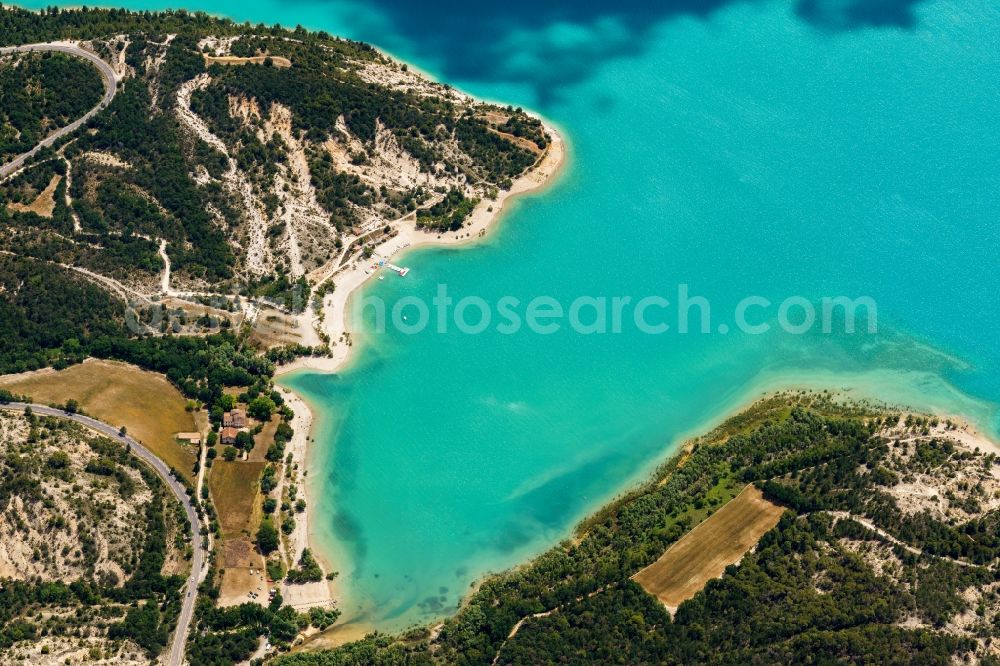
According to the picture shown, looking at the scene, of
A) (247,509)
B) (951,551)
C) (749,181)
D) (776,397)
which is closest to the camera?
(951,551)

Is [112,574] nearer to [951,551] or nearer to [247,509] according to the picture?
[247,509]

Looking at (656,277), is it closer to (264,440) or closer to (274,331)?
(274,331)

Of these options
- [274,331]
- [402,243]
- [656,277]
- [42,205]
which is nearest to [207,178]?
[42,205]

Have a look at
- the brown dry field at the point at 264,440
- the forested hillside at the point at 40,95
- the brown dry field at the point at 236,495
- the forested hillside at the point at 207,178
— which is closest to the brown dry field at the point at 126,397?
the forested hillside at the point at 207,178

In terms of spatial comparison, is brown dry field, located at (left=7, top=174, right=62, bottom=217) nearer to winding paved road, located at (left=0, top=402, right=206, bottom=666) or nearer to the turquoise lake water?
winding paved road, located at (left=0, top=402, right=206, bottom=666)

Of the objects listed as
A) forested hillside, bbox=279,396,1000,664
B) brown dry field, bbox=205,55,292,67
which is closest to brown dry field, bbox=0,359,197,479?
forested hillside, bbox=279,396,1000,664

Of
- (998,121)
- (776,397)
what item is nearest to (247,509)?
(776,397)

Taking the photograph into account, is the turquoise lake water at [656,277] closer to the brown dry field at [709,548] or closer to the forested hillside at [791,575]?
the forested hillside at [791,575]
